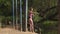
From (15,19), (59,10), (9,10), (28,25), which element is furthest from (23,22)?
(59,10)

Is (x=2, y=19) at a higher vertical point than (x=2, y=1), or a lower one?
lower

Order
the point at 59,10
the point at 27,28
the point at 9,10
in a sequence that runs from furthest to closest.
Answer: the point at 9,10
the point at 27,28
the point at 59,10

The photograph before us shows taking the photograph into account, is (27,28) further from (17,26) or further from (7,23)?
(7,23)

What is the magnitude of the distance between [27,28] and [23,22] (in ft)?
1.34

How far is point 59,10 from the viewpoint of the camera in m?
2.23

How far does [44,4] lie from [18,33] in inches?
225

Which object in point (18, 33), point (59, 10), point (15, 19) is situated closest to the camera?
point (59, 10)

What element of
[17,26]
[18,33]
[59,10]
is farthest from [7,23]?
[59,10]

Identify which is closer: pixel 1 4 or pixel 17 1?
pixel 17 1

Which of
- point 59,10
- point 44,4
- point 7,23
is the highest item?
point 59,10

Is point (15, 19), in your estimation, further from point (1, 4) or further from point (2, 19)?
point (1, 4)

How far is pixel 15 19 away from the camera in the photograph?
13.2 m

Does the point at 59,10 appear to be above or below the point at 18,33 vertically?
above

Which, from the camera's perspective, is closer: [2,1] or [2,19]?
[2,19]
